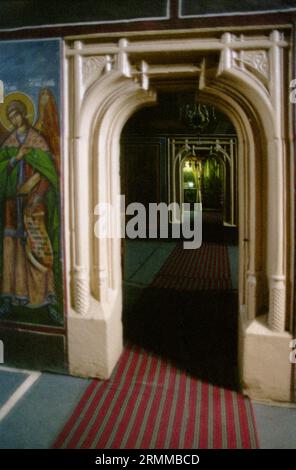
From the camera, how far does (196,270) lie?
359 inches

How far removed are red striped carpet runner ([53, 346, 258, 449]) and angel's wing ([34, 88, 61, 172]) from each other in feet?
7.96

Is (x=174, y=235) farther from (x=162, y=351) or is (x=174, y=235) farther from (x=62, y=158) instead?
(x=62, y=158)

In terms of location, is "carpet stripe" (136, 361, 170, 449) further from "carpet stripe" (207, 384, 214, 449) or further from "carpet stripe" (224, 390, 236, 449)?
"carpet stripe" (224, 390, 236, 449)

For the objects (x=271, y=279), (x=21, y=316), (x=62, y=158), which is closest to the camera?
(x=271, y=279)

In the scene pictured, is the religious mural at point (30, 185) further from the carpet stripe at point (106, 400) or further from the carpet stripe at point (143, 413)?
the carpet stripe at point (143, 413)

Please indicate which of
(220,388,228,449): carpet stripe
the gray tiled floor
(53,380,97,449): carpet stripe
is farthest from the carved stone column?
(53,380,97,449): carpet stripe

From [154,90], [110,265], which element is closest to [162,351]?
[110,265]

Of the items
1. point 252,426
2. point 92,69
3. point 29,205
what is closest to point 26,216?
point 29,205

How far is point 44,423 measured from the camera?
3.44 m

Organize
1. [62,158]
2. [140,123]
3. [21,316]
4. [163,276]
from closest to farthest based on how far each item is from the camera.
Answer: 1. [62,158]
2. [21,316]
3. [163,276]
4. [140,123]

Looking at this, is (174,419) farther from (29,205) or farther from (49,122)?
(49,122)

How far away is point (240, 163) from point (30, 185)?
7.48ft

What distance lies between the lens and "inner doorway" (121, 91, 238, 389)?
5.06 meters

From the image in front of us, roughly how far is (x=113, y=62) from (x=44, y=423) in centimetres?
350
